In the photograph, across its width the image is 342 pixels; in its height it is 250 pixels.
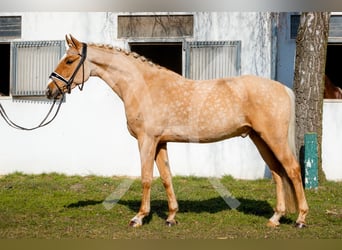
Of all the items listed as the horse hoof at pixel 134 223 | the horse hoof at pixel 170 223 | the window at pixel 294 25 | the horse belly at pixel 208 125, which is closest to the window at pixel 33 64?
the horse belly at pixel 208 125

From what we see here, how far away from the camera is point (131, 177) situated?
6078 millimetres

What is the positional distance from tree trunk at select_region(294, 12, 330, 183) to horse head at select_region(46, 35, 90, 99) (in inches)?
109

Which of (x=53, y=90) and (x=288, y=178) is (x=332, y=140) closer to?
(x=288, y=178)

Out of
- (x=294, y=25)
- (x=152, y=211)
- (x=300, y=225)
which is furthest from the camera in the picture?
(x=294, y=25)

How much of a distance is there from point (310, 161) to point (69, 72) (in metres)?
3.07

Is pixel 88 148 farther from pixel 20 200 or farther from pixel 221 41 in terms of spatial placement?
pixel 221 41

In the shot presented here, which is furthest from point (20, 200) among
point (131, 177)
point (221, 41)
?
point (221, 41)

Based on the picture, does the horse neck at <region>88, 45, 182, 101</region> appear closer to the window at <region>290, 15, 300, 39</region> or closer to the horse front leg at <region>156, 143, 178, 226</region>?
the horse front leg at <region>156, 143, 178, 226</region>

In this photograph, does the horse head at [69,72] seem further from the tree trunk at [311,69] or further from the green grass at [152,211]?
the tree trunk at [311,69]

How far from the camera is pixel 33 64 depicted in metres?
6.45

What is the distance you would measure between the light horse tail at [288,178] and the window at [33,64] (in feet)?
10.5

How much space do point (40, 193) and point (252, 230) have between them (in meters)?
2.60

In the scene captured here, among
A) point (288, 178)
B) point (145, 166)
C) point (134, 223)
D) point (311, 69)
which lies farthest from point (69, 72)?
point (311, 69)

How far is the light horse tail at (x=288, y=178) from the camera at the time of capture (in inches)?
179
